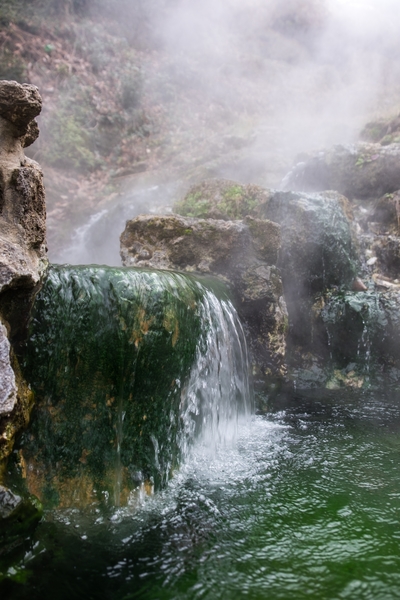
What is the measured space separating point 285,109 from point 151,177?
300 inches

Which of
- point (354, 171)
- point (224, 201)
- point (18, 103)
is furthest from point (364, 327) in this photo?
point (18, 103)

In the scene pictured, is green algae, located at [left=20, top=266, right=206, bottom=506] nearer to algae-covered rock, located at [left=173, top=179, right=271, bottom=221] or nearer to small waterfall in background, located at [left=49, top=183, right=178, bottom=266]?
algae-covered rock, located at [left=173, top=179, right=271, bottom=221]

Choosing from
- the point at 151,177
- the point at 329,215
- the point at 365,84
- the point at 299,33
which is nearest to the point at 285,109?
the point at 365,84

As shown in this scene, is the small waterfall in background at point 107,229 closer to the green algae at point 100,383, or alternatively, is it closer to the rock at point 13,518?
the green algae at point 100,383

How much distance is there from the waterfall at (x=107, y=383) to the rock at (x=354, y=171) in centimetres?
583

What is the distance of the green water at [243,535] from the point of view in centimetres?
209

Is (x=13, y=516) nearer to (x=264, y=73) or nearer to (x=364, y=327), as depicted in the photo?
(x=364, y=327)

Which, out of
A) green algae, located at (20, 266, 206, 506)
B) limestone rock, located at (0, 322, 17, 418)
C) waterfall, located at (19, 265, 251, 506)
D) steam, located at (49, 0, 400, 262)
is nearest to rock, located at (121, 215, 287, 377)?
waterfall, located at (19, 265, 251, 506)

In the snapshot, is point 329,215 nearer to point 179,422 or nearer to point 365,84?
point 179,422

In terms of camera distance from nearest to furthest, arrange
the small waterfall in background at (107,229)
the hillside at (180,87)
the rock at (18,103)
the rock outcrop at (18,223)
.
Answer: the rock outcrop at (18,223) → the rock at (18,103) → the small waterfall in background at (107,229) → the hillside at (180,87)

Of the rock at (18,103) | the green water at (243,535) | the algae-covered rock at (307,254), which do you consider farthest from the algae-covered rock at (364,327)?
the rock at (18,103)

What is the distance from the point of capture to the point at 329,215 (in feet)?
20.7

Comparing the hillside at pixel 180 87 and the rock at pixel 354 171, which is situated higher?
the hillside at pixel 180 87

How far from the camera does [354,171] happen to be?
27.2 feet
